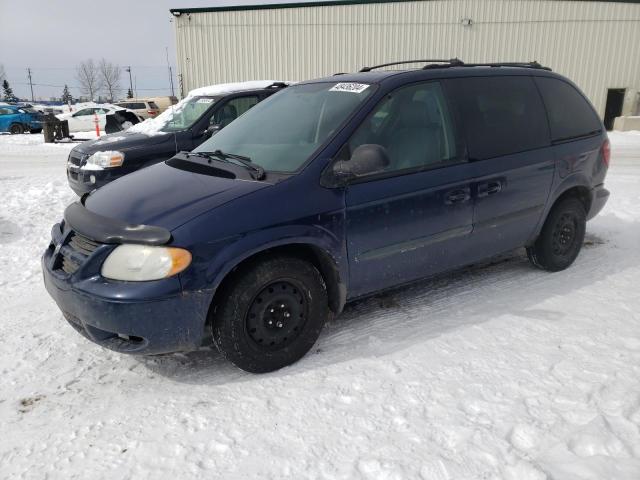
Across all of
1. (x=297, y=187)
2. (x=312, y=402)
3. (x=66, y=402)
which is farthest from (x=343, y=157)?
(x=66, y=402)

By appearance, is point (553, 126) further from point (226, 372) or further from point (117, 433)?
→ point (117, 433)

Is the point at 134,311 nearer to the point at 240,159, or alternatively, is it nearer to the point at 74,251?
the point at 74,251

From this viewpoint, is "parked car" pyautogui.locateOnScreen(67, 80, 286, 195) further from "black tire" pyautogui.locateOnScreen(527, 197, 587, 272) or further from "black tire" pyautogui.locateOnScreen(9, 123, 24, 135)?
"black tire" pyautogui.locateOnScreen(9, 123, 24, 135)

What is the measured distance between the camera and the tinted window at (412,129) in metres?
3.38

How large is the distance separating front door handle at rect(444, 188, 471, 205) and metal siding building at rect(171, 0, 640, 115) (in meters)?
17.8

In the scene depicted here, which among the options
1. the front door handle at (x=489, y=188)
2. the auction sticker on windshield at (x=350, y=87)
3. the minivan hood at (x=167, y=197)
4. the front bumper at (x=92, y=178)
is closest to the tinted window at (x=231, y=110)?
the front bumper at (x=92, y=178)

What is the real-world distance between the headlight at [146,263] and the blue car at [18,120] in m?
23.1

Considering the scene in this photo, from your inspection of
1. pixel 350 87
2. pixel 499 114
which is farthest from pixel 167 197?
pixel 499 114

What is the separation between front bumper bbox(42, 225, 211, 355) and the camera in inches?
105

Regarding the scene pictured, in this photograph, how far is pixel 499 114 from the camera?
402cm

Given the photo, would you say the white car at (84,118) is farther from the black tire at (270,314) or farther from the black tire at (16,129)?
the black tire at (270,314)

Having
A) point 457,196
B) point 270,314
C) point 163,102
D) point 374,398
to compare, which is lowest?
point 374,398

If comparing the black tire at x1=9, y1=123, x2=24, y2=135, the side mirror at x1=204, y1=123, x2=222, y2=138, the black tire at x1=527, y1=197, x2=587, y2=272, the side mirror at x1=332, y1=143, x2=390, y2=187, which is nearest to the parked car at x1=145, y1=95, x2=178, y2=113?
the black tire at x1=9, y1=123, x2=24, y2=135

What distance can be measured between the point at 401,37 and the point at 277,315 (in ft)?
64.1
